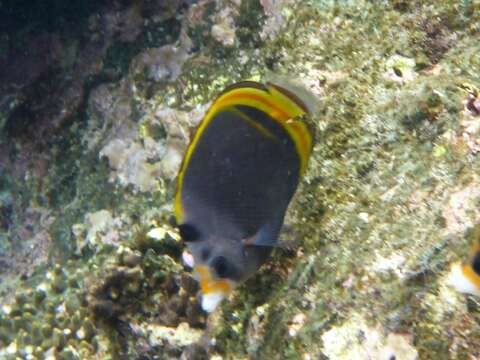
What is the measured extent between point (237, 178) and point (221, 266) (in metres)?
0.40

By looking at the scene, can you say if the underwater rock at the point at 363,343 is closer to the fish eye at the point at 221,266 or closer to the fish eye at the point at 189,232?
the fish eye at the point at 221,266

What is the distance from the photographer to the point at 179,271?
359 cm

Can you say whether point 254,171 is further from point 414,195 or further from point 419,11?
point 419,11


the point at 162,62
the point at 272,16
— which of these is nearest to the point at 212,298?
the point at 272,16

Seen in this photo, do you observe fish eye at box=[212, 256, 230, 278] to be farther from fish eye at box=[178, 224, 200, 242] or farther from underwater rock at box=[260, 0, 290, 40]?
underwater rock at box=[260, 0, 290, 40]

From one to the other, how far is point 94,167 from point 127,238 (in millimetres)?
1354

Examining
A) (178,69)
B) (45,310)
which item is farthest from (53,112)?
(45,310)

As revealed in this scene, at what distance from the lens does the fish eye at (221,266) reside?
2.21 metres

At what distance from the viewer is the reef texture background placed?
6.49 ft

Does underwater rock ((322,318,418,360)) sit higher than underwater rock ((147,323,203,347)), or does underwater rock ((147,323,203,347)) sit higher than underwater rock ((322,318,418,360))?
underwater rock ((322,318,418,360))

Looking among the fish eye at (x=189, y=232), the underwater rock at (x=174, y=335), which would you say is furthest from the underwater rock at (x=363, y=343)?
the underwater rock at (x=174, y=335)

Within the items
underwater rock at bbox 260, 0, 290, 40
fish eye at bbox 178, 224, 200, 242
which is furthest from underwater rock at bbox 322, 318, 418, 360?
underwater rock at bbox 260, 0, 290, 40

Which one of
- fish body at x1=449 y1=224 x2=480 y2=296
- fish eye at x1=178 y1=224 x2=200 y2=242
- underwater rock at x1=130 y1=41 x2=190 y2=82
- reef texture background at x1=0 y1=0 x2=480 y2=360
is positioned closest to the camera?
fish body at x1=449 y1=224 x2=480 y2=296

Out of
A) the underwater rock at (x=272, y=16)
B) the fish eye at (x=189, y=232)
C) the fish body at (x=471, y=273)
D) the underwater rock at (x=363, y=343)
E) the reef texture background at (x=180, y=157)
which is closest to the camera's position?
the fish body at (x=471, y=273)
